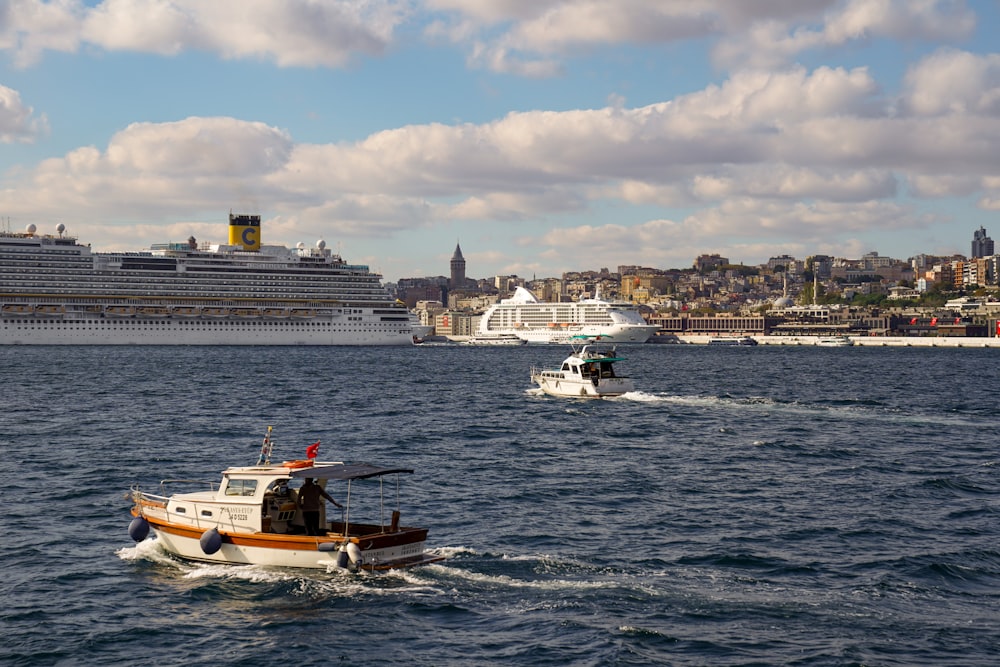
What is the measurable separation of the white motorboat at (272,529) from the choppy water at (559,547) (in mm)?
433

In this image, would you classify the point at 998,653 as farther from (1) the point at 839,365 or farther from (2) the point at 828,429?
(1) the point at 839,365

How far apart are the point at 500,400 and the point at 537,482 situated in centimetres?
3318

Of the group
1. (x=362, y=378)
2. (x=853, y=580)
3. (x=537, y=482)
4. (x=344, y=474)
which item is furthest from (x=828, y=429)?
(x=362, y=378)

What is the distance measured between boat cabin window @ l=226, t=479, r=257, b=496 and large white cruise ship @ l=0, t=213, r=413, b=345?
14286 cm

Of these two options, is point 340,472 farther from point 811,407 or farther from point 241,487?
point 811,407

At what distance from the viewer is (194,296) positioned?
164000mm

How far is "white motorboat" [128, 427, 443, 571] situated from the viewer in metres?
22.1

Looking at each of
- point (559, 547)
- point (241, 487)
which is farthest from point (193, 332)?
point (559, 547)

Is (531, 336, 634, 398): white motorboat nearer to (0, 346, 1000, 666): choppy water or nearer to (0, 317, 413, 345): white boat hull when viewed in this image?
(0, 346, 1000, 666): choppy water

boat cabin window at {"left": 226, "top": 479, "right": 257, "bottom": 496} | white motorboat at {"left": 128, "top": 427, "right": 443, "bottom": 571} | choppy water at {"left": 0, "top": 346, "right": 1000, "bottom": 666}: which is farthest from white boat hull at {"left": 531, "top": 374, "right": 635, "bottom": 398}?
boat cabin window at {"left": 226, "top": 479, "right": 257, "bottom": 496}

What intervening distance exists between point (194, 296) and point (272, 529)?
484ft

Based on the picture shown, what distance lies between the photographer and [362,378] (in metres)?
89.1

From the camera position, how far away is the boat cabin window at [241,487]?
23205 millimetres

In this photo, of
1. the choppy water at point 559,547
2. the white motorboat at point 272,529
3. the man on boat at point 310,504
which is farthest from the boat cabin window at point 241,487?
the choppy water at point 559,547
